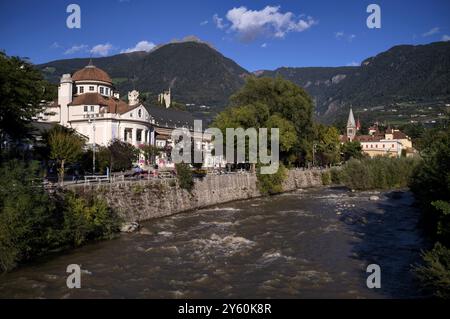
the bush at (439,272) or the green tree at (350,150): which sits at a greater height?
the green tree at (350,150)

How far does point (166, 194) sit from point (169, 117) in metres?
62.5

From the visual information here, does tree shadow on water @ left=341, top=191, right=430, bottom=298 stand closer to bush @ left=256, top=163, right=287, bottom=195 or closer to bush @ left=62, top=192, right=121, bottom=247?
bush @ left=256, top=163, right=287, bottom=195

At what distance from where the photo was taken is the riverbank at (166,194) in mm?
32969

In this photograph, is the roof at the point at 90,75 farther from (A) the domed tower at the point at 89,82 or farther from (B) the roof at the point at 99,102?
(B) the roof at the point at 99,102

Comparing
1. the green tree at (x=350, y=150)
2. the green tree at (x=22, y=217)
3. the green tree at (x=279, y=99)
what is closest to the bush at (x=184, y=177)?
the green tree at (x=22, y=217)

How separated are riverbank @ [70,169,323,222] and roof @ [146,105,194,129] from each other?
38.1 meters

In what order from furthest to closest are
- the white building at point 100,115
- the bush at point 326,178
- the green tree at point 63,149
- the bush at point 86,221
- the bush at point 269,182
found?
1. the bush at point 326,178
2. the white building at point 100,115
3. the bush at point 269,182
4. the green tree at point 63,149
5. the bush at point 86,221

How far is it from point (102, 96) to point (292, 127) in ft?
121

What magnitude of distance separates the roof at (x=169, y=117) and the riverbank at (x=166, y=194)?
38.1m

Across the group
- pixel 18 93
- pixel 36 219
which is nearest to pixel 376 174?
pixel 18 93

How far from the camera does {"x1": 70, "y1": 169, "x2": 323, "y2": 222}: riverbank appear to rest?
33.0 meters

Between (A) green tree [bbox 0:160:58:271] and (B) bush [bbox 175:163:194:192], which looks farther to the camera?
(B) bush [bbox 175:163:194:192]

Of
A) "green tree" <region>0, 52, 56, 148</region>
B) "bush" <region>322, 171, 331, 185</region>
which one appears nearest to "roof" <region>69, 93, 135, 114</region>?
"bush" <region>322, 171, 331, 185</region>
